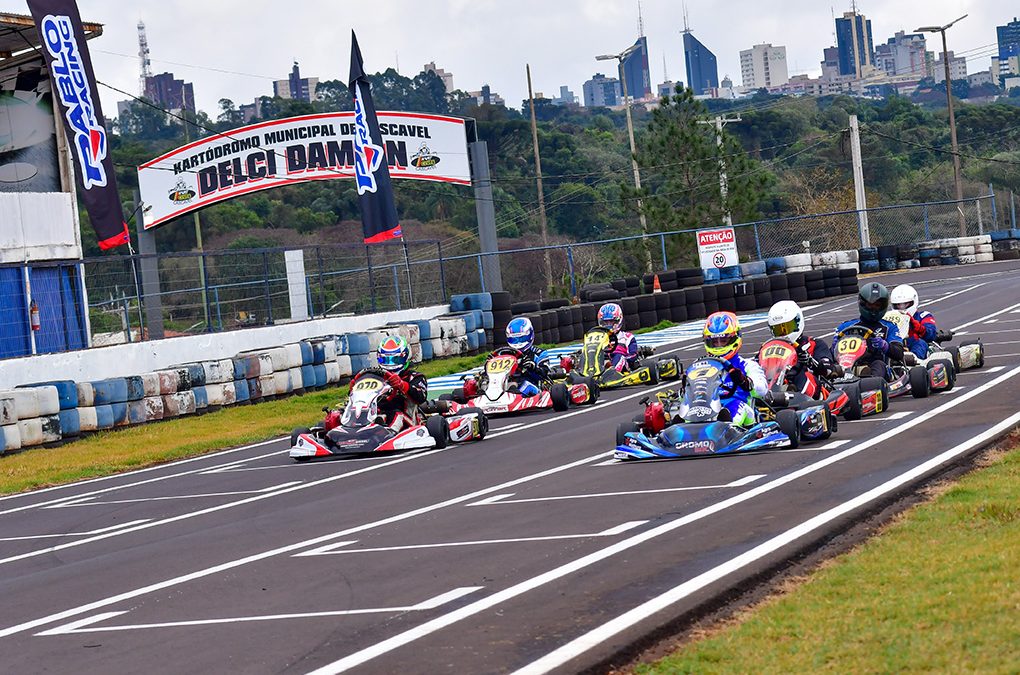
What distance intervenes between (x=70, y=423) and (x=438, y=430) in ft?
20.5

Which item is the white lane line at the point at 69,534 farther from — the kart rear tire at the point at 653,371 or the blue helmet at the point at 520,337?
the kart rear tire at the point at 653,371

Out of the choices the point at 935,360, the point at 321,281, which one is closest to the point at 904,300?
the point at 935,360

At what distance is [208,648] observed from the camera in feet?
21.6

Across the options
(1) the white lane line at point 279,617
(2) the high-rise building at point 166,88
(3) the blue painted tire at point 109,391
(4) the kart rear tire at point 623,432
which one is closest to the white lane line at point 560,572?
(1) the white lane line at point 279,617

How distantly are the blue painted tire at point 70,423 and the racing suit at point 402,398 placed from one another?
5.39 m

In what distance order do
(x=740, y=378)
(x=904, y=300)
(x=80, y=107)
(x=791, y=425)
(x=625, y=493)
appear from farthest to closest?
(x=80, y=107)
(x=904, y=300)
(x=740, y=378)
(x=791, y=425)
(x=625, y=493)

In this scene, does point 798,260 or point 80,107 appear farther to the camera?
point 798,260

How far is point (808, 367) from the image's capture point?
44.4 ft

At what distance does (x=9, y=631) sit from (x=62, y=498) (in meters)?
7.14

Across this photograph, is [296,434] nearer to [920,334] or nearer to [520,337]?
[520,337]

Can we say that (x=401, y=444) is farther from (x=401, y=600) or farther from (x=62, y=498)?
(x=401, y=600)

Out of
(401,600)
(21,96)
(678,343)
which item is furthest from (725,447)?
(21,96)

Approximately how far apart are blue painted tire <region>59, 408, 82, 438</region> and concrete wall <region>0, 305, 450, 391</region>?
44.9 inches

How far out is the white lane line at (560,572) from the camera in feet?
20.1
